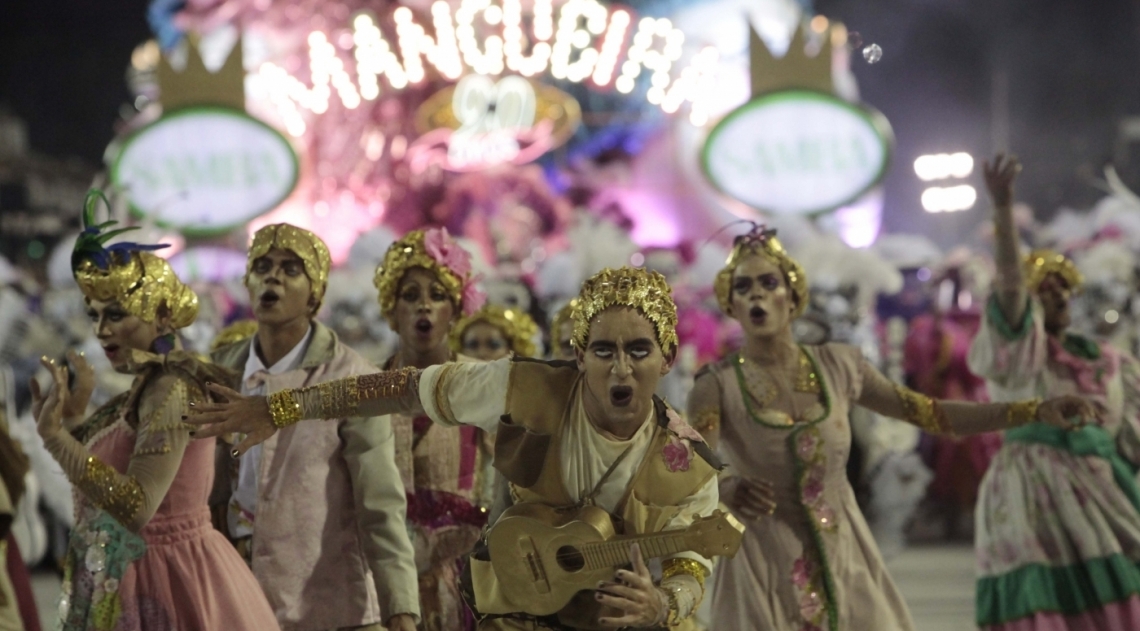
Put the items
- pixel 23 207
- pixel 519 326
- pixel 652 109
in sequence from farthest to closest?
pixel 23 207 < pixel 652 109 < pixel 519 326

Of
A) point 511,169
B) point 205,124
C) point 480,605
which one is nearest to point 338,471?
point 480,605

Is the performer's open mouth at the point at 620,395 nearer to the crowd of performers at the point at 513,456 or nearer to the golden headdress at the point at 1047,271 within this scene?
the crowd of performers at the point at 513,456

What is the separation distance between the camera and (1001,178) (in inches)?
222

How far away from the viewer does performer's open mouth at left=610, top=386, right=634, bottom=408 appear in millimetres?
3309

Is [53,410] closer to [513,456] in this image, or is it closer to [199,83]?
[513,456]

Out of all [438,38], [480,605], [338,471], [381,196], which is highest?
[438,38]

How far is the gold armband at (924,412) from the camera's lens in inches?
196

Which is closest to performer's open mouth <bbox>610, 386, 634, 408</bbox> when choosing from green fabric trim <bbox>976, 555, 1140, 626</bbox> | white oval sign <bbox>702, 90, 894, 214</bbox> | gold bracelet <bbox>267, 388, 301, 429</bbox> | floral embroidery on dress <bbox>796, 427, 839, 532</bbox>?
gold bracelet <bbox>267, 388, 301, 429</bbox>

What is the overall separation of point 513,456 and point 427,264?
2022 millimetres

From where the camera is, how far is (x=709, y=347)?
493 inches

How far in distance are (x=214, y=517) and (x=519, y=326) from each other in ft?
7.49

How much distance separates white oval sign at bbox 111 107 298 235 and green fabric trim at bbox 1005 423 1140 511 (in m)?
12.3

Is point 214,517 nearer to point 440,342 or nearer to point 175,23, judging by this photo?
point 440,342

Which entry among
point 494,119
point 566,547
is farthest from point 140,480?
point 494,119
